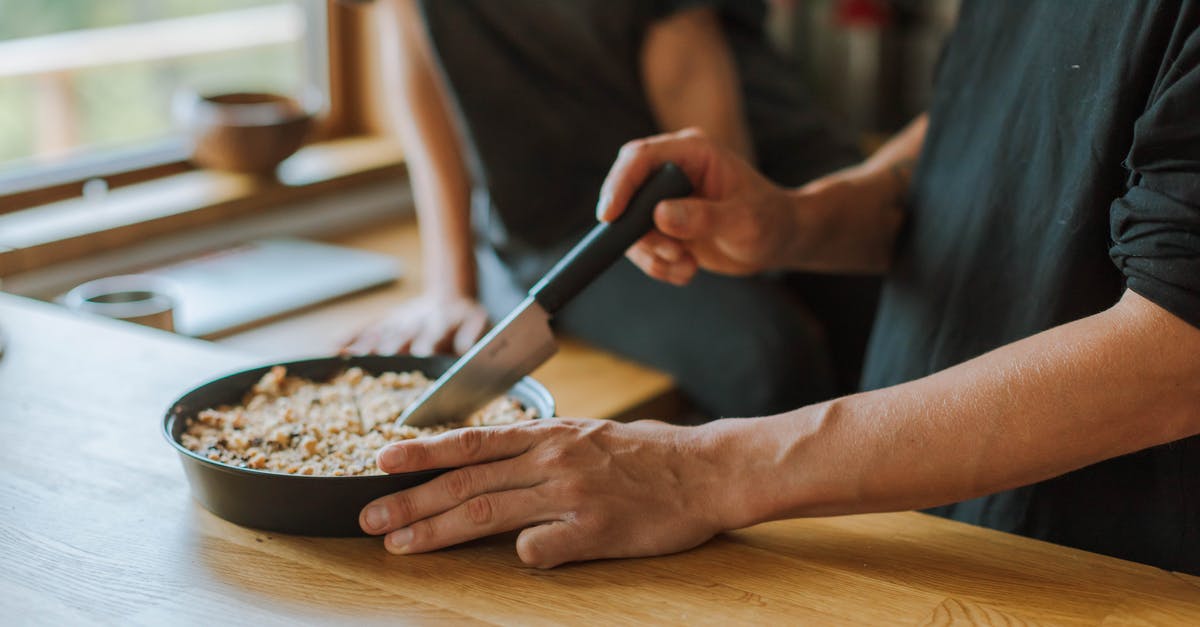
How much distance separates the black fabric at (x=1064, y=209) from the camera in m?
0.90

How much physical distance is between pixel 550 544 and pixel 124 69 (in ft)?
6.95

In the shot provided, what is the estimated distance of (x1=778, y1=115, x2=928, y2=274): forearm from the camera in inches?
55.2

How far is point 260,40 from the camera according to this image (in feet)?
9.25

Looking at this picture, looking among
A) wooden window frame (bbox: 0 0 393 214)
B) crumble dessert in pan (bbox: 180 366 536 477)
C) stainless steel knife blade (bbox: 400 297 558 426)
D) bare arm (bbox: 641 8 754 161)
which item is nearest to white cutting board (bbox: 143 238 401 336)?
wooden window frame (bbox: 0 0 393 214)

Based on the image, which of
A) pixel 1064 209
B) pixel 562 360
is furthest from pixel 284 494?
pixel 562 360

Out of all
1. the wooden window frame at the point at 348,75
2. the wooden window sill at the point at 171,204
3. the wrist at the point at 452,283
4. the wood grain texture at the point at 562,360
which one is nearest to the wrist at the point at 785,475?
the wood grain texture at the point at 562,360

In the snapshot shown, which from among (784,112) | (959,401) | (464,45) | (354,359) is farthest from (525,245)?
(959,401)

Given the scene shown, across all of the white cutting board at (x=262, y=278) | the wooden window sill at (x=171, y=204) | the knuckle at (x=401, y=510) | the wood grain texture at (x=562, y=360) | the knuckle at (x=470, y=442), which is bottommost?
the wood grain texture at (x=562, y=360)

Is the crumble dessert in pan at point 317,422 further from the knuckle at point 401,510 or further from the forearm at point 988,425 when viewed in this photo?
the forearm at point 988,425

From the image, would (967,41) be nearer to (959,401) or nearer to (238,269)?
(959,401)

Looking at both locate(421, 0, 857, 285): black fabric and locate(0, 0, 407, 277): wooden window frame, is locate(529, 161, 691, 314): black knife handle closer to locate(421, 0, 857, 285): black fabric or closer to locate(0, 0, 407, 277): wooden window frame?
locate(421, 0, 857, 285): black fabric

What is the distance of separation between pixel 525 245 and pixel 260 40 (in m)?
1.12

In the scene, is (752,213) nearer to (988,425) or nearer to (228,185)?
(988,425)

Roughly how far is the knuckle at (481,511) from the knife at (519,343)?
0.53 ft
